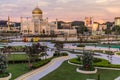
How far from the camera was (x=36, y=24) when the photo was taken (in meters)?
108

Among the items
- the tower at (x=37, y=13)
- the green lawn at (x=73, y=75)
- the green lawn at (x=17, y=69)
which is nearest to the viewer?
the green lawn at (x=73, y=75)

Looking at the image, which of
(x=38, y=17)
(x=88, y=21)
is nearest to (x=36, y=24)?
(x=38, y=17)

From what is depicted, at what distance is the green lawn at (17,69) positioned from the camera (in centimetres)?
2639

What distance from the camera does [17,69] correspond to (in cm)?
2928

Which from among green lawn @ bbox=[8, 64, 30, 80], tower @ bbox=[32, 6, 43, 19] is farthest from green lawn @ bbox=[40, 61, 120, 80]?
Answer: tower @ bbox=[32, 6, 43, 19]

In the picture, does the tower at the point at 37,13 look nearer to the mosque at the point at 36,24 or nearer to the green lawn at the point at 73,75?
the mosque at the point at 36,24

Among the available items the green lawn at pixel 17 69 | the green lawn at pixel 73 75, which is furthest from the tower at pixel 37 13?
the green lawn at pixel 73 75

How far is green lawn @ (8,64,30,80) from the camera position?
26391 millimetres

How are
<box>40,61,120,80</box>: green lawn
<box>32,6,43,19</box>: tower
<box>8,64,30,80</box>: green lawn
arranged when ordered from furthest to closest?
1. <box>32,6,43,19</box>: tower
2. <box>8,64,30,80</box>: green lawn
3. <box>40,61,120,80</box>: green lawn

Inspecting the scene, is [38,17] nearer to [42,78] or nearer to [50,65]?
[50,65]

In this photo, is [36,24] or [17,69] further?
[36,24]

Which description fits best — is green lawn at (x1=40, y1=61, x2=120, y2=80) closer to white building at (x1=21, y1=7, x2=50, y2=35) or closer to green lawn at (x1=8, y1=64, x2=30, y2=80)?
green lawn at (x1=8, y1=64, x2=30, y2=80)

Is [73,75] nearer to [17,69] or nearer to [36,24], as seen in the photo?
[17,69]

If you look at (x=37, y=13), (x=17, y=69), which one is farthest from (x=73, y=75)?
(x=37, y=13)
